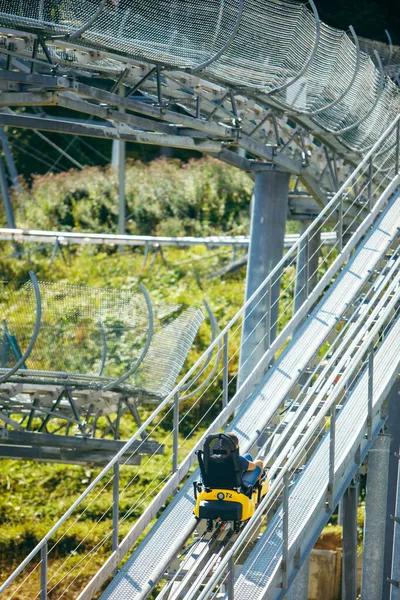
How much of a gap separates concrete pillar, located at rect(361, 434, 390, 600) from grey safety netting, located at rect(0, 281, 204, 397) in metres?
4.02

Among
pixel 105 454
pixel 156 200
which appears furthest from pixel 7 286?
pixel 156 200

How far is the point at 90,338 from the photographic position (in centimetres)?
1370

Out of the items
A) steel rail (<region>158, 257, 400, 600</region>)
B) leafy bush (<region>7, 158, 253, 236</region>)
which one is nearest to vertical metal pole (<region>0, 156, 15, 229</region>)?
leafy bush (<region>7, 158, 253, 236</region>)

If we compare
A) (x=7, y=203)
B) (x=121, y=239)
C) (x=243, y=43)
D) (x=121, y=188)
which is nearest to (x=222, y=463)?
(x=243, y=43)

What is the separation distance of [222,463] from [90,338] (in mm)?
5422

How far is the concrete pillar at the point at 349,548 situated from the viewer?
10.4 m

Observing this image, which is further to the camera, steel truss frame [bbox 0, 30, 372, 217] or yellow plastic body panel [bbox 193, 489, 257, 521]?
steel truss frame [bbox 0, 30, 372, 217]

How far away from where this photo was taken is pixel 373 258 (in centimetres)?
1208

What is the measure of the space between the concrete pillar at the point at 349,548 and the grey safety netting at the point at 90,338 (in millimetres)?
3866

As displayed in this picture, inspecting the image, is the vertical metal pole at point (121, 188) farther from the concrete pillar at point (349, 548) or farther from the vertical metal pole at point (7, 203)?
the concrete pillar at point (349, 548)

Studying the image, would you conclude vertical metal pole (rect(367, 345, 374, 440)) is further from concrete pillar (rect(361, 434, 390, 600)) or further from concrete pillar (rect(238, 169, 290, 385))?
concrete pillar (rect(238, 169, 290, 385))

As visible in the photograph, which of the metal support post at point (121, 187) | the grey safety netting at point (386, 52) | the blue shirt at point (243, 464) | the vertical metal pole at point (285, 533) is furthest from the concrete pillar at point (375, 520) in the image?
the metal support post at point (121, 187)

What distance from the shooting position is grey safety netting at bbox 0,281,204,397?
13141mm

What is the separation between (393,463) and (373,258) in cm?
256
